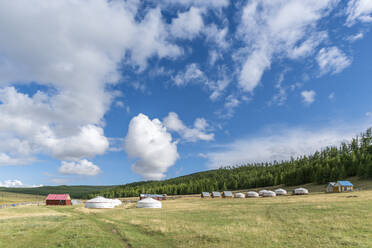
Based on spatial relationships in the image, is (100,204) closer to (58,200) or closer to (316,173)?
(58,200)

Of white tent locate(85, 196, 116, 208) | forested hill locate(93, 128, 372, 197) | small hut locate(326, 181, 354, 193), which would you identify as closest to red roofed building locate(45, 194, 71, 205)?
white tent locate(85, 196, 116, 208)

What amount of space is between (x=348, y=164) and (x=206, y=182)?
85338mm

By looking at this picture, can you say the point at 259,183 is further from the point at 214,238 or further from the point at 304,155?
the point at 214,238

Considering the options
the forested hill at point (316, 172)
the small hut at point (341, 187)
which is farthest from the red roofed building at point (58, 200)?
the small hut at point (341, 187)

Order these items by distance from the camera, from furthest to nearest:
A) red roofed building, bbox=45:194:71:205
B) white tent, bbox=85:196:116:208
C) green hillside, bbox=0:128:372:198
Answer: green hillside, bbox=0:128:372:198 < red roofed building, bbox=45:194:71:205 < white tent, bbox=85:196:116:208

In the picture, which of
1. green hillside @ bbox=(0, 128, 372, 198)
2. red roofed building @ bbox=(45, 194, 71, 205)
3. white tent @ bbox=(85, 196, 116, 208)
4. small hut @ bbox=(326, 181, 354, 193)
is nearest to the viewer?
white tent @ bbox=(85, 196, 116, 208)

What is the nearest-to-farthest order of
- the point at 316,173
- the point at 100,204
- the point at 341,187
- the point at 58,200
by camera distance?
Result: the point at 100,204 → the point at 341,187 → the point at 58,200 → the point at 316,173

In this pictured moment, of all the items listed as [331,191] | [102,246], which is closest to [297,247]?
[102,246]

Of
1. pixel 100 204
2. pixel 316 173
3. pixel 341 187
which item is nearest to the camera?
pixel 100 204

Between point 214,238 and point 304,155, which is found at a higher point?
point 304,155

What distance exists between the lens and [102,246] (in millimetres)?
19594

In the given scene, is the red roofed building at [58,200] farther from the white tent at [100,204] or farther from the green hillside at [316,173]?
the green hillside at [316,173]

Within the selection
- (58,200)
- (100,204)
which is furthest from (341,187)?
(58,200)

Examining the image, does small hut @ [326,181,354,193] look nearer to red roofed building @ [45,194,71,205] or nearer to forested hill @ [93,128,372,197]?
forested hill @ [93,128,372,197]
